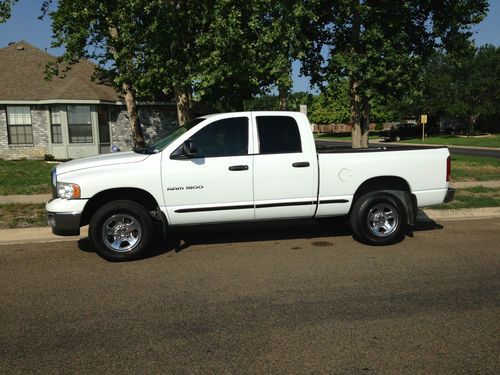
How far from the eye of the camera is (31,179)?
13.6 metres

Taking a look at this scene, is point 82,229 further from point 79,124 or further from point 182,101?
point 79,124

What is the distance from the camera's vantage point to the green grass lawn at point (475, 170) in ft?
45.4

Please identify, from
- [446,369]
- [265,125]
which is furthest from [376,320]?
[265,125]

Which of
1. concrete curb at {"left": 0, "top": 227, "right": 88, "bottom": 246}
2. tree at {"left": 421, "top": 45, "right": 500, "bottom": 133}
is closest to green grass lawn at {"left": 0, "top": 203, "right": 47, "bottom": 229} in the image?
concrete curb at {"left": 0, "top": 227, "right": 88, "bottom": 246}

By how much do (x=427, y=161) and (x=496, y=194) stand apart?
5030 mm

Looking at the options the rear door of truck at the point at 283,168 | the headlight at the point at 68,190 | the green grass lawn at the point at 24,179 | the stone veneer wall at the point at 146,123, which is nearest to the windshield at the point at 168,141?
the rear door of truck at the point at 283,168

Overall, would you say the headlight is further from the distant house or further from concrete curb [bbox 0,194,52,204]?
the distant house

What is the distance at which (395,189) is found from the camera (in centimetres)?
706

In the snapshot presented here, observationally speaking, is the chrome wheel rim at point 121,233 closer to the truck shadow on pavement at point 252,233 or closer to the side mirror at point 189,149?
the truck shadow on pavement at point 252,233

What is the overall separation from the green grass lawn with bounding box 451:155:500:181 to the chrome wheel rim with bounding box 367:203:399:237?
301 inches

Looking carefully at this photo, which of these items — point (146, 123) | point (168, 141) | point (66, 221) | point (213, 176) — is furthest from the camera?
point (146, 123)

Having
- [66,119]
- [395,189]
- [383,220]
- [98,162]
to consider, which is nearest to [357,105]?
[395,189]

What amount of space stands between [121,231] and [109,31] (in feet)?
36.9

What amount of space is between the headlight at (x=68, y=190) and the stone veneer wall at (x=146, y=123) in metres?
15.9
